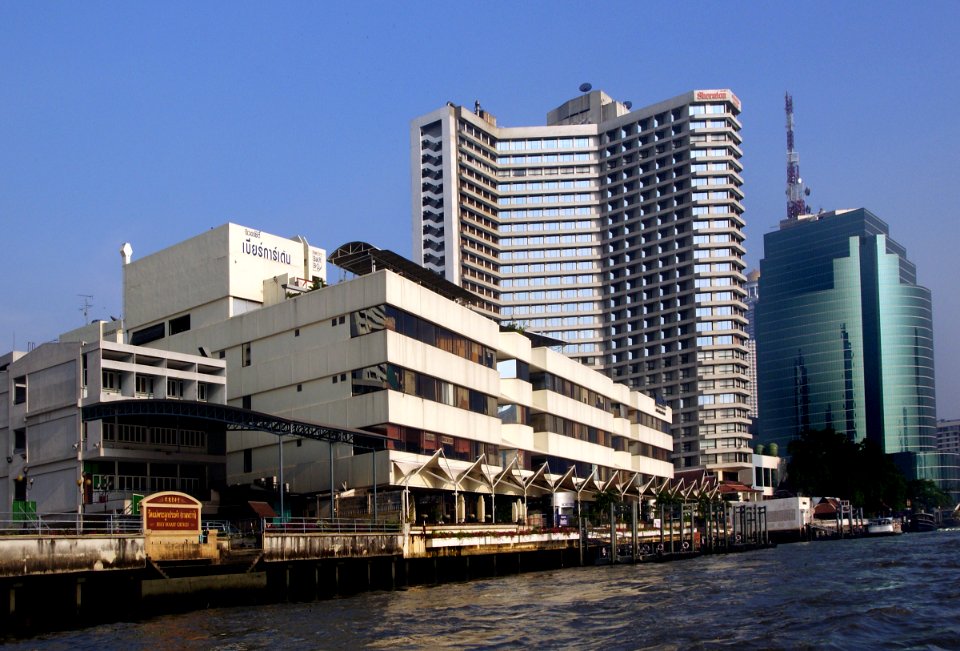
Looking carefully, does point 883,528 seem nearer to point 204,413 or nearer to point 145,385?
point 145,385

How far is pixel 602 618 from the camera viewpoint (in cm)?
3916

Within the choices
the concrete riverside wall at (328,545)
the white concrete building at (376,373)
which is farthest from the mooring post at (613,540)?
the concrete riverside wall at (328,545)

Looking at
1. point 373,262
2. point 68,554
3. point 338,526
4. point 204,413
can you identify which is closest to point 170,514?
point 68,554

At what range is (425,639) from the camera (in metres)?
34.6

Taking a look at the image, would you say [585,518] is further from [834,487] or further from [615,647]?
[834,487]

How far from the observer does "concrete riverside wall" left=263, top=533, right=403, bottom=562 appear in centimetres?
4862

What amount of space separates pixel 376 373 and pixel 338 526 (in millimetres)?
15359

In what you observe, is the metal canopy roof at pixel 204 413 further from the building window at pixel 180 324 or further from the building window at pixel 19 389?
the building window at pixel 180 324

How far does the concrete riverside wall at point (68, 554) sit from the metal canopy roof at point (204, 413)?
1451 centimetres

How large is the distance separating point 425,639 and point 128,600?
49.0 ft

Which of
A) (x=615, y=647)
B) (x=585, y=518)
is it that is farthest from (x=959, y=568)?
(x=615, y=647)

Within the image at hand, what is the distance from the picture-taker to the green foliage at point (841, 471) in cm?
16700

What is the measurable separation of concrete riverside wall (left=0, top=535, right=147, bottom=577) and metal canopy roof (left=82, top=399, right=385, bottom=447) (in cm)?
1451

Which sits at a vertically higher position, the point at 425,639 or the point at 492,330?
the point at 492,330
